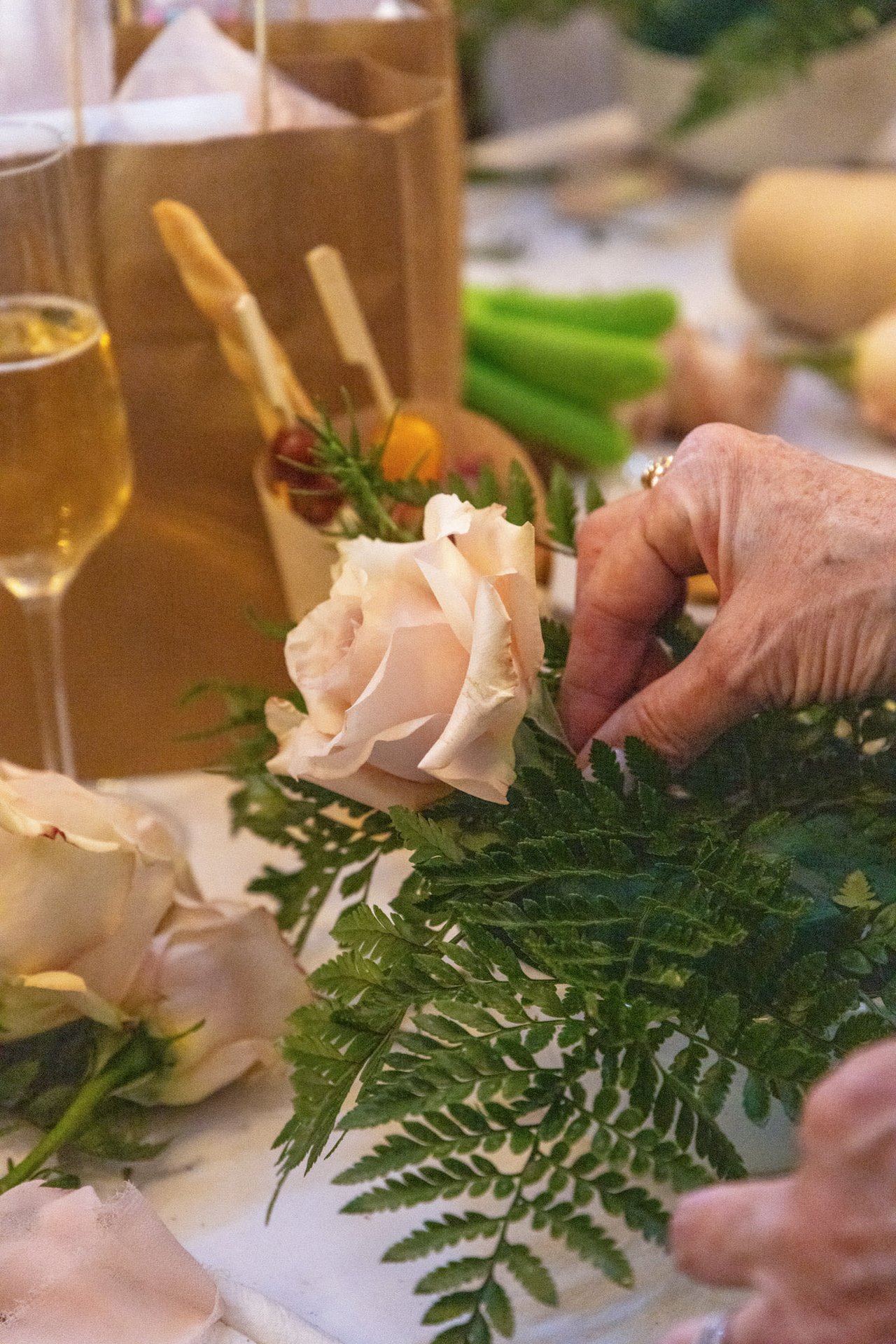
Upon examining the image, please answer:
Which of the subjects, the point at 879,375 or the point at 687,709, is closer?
the point at 687,709

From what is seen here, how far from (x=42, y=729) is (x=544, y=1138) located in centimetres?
45

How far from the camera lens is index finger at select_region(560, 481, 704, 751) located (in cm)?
43

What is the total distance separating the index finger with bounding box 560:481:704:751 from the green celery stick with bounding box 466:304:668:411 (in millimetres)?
513

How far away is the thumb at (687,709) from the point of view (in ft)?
1.34

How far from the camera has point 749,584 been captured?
406 millimetres

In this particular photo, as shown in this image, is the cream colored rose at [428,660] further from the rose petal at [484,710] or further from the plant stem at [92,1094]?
the plant stem at [92,1094]

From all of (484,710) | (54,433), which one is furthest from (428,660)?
(54,433)

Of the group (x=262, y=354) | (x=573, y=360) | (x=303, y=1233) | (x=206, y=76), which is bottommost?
(x=303, y=1233)

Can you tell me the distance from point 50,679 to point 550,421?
1.37 ft

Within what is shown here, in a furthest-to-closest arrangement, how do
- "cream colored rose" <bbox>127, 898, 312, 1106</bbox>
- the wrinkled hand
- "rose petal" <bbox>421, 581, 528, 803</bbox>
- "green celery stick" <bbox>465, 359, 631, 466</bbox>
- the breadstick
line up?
1. "green celery stick" <bbox>465, 359, 631, 466</bbox>
2. the breadstick
3. "cream colored rose" <bbox>127, 898, 312, 1106</bbox>
4. "rose petal" <bbox>421, 581, 528, 803</bbox>
5. the wrinkled hand

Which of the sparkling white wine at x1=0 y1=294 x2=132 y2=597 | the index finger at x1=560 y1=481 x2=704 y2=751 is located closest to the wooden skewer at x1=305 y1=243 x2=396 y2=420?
the sparkling white wine at x1=0 y1=294 x2=132 y2=597

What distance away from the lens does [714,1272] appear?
0.87 ft

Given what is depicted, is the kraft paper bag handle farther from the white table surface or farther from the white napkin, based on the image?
the white napkin

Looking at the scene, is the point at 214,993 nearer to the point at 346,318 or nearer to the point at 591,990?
the point at 591,990
